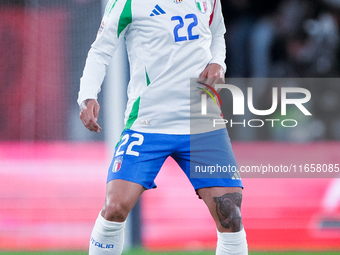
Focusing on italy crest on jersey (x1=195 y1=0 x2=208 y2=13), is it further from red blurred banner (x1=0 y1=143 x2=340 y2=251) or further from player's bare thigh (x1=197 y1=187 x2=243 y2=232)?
red blurred banner (x1=0 y1=143 x2=340 y2=251)

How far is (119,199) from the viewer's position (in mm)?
1553

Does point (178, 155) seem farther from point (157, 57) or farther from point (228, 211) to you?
point (157, 57)

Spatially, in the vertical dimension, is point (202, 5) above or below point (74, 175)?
above

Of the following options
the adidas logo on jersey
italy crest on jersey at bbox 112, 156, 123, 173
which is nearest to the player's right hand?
italy crest on jersey at bbox 112, 156, 123, 173

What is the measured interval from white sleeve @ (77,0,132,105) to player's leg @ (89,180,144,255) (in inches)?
15.9

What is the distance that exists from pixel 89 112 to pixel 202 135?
47cm

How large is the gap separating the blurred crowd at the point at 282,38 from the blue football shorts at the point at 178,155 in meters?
4.05

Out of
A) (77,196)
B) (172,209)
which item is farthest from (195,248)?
(77,196)

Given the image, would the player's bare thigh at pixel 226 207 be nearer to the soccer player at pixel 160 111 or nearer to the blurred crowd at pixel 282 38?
the soccer player at pixel 160 111

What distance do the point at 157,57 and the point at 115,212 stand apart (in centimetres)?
65

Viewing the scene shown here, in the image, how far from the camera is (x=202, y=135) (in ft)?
5.56

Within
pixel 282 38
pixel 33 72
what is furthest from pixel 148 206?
pixel 282 38

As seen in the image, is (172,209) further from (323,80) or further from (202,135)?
(323,80)

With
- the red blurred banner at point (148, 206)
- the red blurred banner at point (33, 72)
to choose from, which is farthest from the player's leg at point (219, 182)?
the red blurred banner at point (33, 72)
